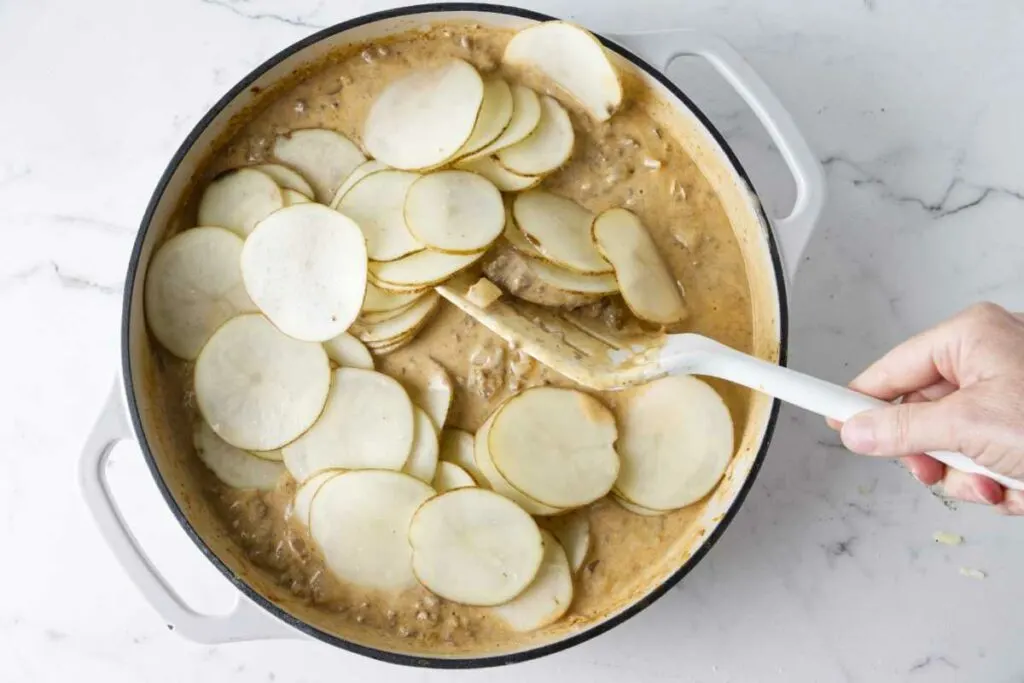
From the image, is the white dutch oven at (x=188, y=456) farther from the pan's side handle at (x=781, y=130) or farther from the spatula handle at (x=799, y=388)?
the spatula handle at (x=799, y=388)

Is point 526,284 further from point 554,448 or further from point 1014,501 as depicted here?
point 1014,501

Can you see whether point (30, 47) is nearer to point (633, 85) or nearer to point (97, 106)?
point (97, 106)

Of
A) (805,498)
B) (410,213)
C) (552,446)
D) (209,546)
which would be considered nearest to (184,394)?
(209,546)

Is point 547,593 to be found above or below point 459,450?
below

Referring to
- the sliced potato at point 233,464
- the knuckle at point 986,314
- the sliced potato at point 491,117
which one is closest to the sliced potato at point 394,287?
the sliced potato at point 491,117

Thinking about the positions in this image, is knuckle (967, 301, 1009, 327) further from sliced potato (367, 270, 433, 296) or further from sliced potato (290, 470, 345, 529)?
sliced potato (290, 470, 345, 529)

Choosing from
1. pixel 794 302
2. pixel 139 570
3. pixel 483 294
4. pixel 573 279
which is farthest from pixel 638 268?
pixel 139 570
